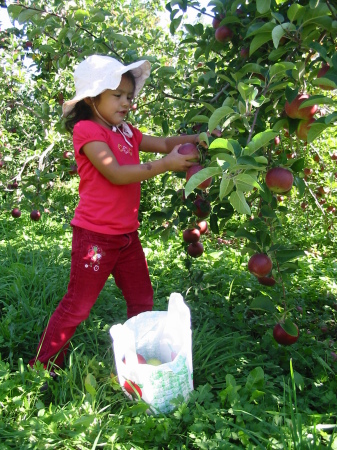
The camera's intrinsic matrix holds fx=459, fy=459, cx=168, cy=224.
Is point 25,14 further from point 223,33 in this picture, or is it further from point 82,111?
point 223,33

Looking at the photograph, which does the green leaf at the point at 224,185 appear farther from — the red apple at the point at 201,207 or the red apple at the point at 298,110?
the red apple at the point at 201,207

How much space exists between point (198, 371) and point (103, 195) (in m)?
0.77

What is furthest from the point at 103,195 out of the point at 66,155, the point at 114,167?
the point at 66,155

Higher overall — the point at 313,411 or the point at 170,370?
the point at 170,370

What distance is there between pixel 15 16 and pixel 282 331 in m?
1.64

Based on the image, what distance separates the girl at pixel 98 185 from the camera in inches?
65.1

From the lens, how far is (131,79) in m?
1.81

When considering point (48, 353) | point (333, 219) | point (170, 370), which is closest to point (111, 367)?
point (48, 353)

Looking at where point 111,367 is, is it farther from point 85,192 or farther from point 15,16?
point 15,16

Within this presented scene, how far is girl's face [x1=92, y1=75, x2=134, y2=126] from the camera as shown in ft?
5.64

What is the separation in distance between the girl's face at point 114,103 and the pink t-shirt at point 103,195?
55mm

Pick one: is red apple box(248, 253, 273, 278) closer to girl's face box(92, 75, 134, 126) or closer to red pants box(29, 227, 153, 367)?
red pants box(29, 227, 153, 367)

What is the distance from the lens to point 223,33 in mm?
1715

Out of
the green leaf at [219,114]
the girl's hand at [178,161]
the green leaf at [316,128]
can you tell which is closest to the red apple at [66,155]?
the girl's hand at [178,161]
